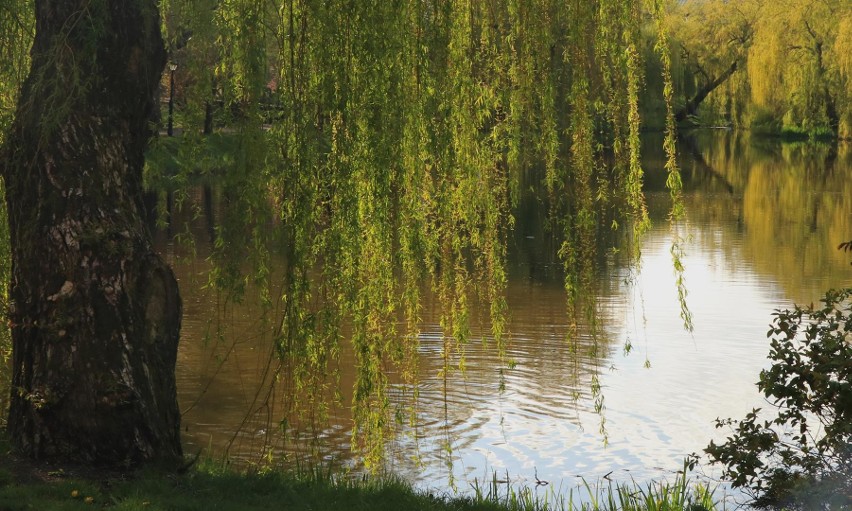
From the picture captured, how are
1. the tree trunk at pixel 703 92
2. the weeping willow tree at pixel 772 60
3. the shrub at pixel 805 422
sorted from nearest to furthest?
the shrub at pixel 805 422, the weeping willow tree at pixel 772 60, the tree trunk at pixel 703 92

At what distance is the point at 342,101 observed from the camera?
5.02 m

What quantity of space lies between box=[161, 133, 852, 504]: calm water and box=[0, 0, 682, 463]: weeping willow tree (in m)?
0.33

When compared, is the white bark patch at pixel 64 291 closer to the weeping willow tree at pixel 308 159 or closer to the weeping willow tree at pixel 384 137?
the weeping willow tree at pixel 308 159

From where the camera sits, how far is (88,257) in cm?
489

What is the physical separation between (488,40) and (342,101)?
0.93 metres

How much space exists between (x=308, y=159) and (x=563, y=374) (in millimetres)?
5217

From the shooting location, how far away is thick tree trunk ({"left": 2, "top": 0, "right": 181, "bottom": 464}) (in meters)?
4.81

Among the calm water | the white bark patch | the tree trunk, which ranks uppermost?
the tree trunk

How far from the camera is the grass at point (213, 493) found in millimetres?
4406

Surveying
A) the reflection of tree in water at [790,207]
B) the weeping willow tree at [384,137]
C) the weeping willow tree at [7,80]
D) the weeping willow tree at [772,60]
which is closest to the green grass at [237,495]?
the weeping willow tree at [384,137]

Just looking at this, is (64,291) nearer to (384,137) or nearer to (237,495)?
(237,495)

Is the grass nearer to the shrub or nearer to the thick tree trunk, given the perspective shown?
the thick tree trunk

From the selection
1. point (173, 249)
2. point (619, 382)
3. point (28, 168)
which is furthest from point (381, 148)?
point (173, 249)

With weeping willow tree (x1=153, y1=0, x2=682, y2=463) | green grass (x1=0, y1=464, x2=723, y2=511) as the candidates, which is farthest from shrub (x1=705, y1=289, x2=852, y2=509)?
weeping willow tree (x1=153, y1=0, x2=682, y2=463)
